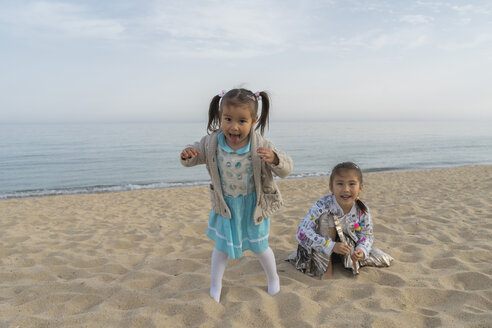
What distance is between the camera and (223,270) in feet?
8.76

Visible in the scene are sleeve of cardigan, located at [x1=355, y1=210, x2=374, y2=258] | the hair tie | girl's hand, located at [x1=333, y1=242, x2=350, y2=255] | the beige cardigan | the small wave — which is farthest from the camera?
the small wave

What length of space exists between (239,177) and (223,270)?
803 mm

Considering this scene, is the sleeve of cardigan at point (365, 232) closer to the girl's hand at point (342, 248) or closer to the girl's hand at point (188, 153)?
the girl's hand at point (342, 248)

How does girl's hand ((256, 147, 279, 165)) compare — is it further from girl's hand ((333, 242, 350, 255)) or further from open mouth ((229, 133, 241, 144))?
girl's hand ((333, 242, 350, 255))

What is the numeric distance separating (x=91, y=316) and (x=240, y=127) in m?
1.74

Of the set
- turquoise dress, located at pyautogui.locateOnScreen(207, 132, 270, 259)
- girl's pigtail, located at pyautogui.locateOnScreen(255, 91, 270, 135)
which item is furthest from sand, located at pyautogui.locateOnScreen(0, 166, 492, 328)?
girl's pigtail, located at pyautogui.locateOnScreen(255, 91, 270, 135)

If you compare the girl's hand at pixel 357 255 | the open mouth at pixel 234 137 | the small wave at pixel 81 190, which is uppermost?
the open mouth at pixel 234 137

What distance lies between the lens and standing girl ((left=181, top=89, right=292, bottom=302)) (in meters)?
2.39

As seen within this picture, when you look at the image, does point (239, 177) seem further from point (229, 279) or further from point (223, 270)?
point (229, 279)

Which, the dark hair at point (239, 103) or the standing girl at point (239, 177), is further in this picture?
the standing girl at point (239, 177)

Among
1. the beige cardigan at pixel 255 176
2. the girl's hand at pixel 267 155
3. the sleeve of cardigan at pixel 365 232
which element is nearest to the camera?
the girl's hand at pixel 267 155

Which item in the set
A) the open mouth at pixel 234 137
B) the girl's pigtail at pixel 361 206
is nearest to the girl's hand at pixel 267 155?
the open mouth at pixel 234 137

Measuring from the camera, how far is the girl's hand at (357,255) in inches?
116

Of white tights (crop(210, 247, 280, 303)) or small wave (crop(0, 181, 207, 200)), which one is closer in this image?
white tights (crop(210, 247, 280, 303))
